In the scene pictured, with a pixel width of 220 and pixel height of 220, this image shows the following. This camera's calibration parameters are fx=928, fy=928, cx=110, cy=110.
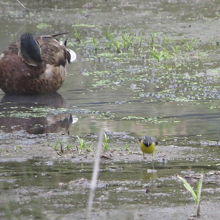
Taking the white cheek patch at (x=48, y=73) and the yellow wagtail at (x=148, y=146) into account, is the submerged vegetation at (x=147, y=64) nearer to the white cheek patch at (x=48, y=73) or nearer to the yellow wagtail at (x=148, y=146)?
the white cheek patch at (x=48, y=73)

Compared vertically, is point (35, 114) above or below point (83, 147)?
below

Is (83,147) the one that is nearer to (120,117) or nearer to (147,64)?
(120,117)

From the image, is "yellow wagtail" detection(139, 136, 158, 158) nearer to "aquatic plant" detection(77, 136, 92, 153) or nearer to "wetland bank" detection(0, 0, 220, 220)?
"wetland bank" detection(0, 0, 220, 220)

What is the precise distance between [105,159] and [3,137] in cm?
141

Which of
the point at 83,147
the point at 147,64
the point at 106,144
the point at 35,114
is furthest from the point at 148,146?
the point at 147,64

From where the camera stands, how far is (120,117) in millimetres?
9234

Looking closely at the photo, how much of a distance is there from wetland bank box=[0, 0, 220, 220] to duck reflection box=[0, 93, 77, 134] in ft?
0.03

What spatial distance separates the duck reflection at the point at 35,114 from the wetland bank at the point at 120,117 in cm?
1

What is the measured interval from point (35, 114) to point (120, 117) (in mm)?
965

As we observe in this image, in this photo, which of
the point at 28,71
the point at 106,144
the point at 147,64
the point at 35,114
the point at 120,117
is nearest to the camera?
the point at 106,144

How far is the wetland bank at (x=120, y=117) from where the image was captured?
6.05 metres

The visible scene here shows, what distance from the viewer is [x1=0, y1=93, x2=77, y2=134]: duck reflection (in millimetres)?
8891

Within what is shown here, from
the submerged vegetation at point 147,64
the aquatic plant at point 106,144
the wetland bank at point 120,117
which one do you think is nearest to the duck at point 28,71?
the wetland bank at point 120,117

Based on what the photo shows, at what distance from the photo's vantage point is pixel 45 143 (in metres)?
8.00
